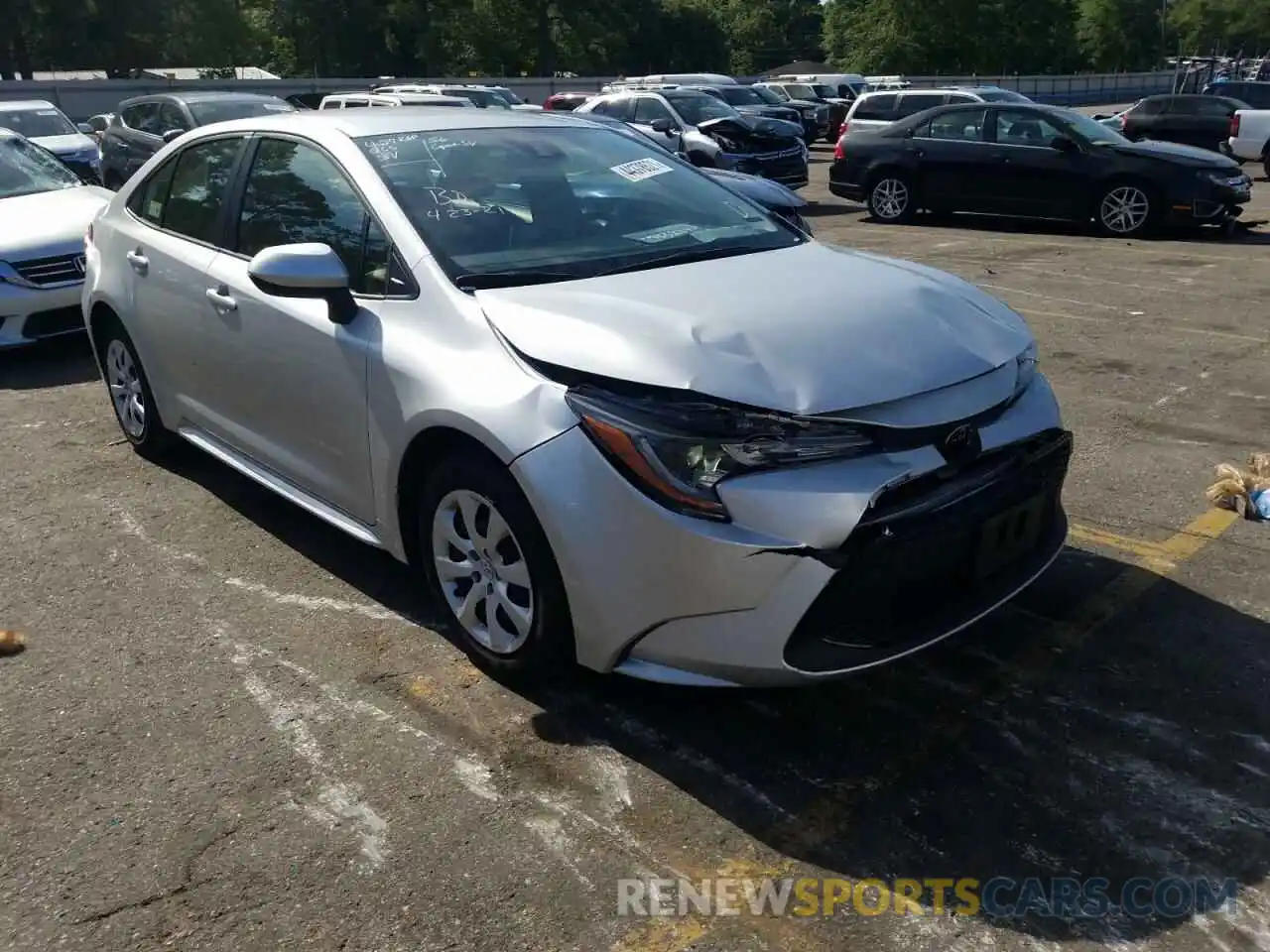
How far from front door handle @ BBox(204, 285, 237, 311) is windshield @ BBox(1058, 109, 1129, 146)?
11.6 metres

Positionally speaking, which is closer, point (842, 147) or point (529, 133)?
point (529, 133)

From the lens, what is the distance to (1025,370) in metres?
3.62

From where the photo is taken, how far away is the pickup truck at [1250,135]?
65.9 ft

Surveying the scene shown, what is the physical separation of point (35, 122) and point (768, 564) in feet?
50.9

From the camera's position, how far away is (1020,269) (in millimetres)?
10922

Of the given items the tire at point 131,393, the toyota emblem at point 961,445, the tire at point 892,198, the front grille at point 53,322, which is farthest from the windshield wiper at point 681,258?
the tire at point 892,198

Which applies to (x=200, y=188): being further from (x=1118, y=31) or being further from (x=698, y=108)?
(x=1118, y=31)

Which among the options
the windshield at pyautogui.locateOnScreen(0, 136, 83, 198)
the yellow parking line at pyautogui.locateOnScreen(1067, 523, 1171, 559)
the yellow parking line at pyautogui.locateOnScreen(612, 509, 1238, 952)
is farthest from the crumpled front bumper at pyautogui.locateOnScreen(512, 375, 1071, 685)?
the windshield at pyautogui.locateOnScreen(0, 136, 83, 198)

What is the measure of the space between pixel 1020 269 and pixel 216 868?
32.1 ft

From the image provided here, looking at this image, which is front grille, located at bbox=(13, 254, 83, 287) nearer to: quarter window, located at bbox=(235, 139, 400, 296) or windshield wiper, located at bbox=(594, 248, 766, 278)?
quarter window, located at bbox=(235, 139, 400, 296)

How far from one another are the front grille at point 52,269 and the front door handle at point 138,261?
9.91 feet

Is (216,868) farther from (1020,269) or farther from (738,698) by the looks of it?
(1020,269)

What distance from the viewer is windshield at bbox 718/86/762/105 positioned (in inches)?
931

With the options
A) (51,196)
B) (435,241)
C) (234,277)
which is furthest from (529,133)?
(51,196)
